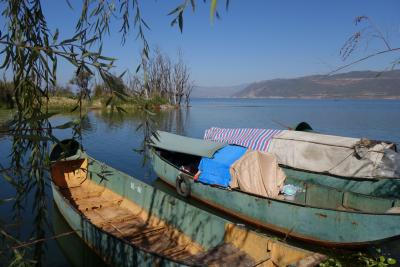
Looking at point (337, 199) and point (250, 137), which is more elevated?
point (250, 137)

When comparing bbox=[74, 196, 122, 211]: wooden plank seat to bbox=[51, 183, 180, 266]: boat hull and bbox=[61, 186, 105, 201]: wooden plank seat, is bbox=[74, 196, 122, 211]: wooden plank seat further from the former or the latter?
bbox=[51, 183, 180, 266]: boat hull

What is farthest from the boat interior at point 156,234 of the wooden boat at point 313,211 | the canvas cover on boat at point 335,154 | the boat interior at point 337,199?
the canvas cover on boat at point 335,154

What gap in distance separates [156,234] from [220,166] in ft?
12.4

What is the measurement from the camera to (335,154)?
1319cm

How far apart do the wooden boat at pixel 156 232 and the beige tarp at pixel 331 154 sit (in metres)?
6.96

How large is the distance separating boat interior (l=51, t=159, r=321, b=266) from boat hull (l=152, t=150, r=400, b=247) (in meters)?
2.76

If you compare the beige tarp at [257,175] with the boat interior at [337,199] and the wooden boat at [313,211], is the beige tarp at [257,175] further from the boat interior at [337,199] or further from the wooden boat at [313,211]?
the wooden boat at [313,211]

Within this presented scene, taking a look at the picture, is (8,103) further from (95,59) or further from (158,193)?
(158,193)

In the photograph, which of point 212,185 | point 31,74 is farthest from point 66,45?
point 212,185

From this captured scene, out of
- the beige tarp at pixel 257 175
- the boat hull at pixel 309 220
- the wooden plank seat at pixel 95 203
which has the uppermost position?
the beige tarp at pixel 257 175

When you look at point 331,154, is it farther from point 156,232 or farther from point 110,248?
point 110,248

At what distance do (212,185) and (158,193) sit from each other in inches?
111

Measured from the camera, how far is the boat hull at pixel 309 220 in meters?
8.45

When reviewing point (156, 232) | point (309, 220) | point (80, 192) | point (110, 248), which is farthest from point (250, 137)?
point (110, 248)
